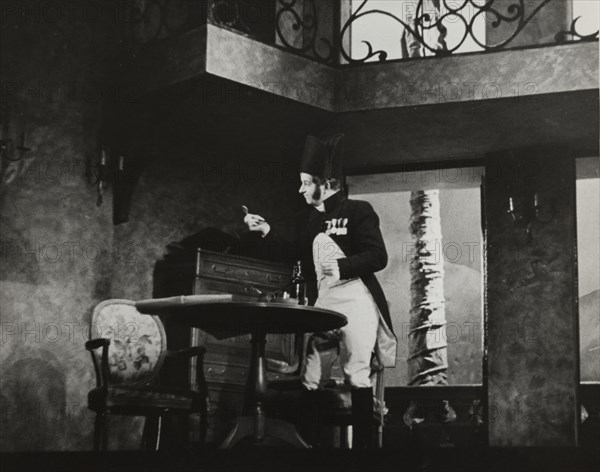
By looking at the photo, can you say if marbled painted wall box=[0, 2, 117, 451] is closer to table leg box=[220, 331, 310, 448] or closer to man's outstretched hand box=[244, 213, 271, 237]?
man's outstretched hand box=[244, 213, 271, 237]

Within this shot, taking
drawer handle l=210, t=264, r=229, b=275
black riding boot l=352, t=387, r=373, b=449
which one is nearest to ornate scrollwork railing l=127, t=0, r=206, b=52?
drawer handle l=210, t=264, r=229, b=275

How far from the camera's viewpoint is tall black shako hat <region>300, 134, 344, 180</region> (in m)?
6.22

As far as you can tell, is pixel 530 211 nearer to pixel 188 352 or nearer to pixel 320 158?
pixel 320 158

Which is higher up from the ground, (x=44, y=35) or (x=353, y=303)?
(x=44, y=35)

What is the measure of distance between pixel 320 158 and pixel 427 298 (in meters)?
5.74

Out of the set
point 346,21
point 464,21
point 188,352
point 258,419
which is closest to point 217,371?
point 188,352

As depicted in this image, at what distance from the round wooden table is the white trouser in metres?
0.33

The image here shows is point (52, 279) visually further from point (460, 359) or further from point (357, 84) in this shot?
point (460, 359)

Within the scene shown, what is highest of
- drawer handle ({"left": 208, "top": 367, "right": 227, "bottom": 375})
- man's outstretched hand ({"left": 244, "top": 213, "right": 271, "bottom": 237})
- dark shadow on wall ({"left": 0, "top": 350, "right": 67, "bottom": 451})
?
man's outstretched hand ({"left": 244, "top": 213, "right": 271, "bottom": 237})

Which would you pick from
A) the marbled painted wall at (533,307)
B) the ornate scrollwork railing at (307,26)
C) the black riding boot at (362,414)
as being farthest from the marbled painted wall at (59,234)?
the marbled painted wall at (533,307)

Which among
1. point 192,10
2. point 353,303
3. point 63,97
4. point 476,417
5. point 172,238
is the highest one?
point 192,10

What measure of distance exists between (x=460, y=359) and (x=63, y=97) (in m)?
6.22

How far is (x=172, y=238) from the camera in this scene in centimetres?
786

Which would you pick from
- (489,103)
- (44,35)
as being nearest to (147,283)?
(44,35)
